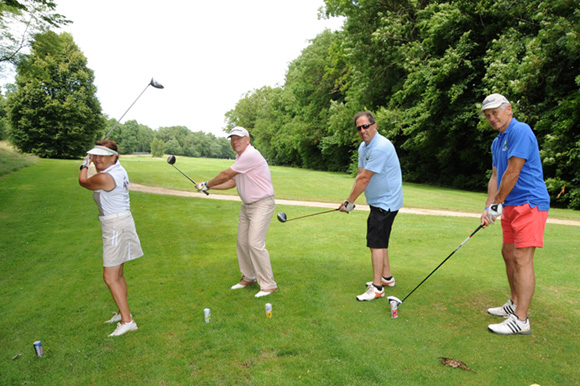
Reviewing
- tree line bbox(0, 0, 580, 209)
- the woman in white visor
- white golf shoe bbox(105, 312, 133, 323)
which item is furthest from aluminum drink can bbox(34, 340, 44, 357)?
tree line bbox(0, 0, 580, 209)

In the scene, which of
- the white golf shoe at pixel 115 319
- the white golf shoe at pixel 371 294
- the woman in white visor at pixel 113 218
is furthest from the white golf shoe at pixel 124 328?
the white golf shoe at pixel 371 294

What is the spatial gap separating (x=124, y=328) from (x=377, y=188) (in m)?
3.97

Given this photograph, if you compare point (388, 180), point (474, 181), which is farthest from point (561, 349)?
point (474, 181)

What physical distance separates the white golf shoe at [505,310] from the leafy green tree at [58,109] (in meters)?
56.6

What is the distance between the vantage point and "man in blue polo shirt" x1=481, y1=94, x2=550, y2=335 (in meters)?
4.36

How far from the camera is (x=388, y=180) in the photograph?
17.8 ft

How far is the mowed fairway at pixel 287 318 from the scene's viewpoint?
3764 millimetres

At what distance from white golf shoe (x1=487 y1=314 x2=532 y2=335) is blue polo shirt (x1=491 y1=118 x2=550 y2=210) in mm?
1403

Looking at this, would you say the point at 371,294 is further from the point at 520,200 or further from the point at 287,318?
the point at 520,200

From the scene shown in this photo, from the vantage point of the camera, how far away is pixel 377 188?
5480 millimetres

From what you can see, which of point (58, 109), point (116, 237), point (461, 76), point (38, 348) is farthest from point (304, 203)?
point (58, 109)

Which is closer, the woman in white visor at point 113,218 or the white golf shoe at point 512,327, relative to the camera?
the white golf shoe at point 512,327

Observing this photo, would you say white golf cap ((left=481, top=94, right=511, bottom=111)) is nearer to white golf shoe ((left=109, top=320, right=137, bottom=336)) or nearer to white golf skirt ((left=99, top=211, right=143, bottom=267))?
white golf skirt ((left=99, top=211, right=143, bottom=267))

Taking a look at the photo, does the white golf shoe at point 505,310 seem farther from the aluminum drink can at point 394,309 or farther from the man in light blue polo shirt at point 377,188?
the man in light blue polo shirt at point 377,188
